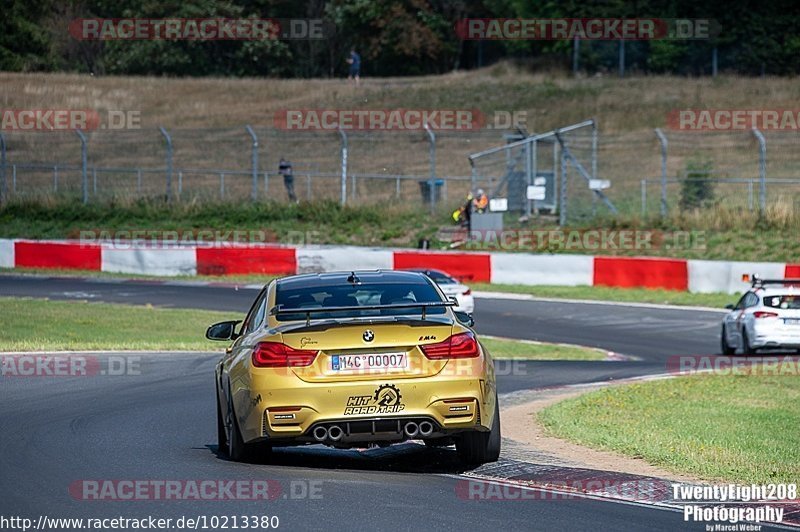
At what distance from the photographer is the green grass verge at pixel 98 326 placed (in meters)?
19.9

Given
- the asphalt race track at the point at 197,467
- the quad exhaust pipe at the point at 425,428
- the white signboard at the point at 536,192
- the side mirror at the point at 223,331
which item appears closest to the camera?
the asphalt race track at the point at 197,467

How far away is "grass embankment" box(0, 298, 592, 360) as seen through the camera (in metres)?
20.0

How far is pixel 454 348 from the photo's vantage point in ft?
29.9

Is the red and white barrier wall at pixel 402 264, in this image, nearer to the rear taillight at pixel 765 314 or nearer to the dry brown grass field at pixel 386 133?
the dry brown grass field at pixel 386 133

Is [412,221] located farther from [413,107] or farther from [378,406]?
[378,406]

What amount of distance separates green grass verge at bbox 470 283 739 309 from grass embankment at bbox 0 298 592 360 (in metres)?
7.41

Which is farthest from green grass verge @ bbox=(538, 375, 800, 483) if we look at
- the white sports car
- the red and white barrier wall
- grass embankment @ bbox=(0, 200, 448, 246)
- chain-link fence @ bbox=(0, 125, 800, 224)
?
grass embankment @ bbox=(0, 200, 448, 246)

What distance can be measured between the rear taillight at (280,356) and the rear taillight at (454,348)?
0.77 m

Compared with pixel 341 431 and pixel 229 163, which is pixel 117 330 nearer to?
pixel 341 431

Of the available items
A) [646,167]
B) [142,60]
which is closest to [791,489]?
[646,167]

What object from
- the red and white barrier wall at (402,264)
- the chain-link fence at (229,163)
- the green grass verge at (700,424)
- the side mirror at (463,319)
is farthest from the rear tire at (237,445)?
the chain-link fence at (229,163)

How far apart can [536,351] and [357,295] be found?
12705mm

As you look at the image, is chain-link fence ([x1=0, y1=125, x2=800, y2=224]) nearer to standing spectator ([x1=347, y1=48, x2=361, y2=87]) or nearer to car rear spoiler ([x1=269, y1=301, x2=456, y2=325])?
standing spectator ([x1=347, y1=48, x2=361, y2=87])

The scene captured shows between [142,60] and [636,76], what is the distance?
31961mm
